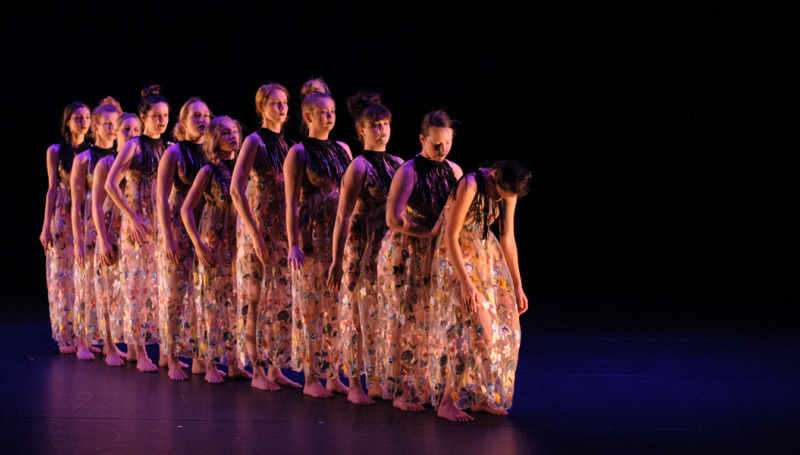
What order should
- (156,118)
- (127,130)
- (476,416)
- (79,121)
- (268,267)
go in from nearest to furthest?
(476,416) < (268,267) < (156,118) < (127,130) < (79,121)

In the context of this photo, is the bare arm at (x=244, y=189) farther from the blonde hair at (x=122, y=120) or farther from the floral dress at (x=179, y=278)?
the blonde hair at (x=122, y=120)

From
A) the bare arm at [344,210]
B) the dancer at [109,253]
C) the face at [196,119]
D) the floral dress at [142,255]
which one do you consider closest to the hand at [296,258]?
the bare arm at [344,210]

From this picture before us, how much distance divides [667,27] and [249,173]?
13.8 feet

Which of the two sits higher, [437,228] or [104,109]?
[104,109]

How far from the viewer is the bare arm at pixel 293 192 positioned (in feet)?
12.8

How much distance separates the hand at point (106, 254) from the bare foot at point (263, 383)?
1344 mm

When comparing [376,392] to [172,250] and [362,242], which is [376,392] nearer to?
[362,242]

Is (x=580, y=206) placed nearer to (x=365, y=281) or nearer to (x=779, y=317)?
(x=779, y=317)

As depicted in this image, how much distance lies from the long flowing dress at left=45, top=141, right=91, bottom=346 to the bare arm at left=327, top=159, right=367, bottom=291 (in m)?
2.31

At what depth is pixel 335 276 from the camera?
12.6 feet

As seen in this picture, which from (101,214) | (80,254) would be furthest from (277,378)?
(80,254)

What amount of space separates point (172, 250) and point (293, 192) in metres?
0.96

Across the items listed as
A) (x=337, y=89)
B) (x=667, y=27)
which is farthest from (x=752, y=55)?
(x=337, y=89)

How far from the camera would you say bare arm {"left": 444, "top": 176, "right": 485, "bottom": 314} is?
10.8 feet
